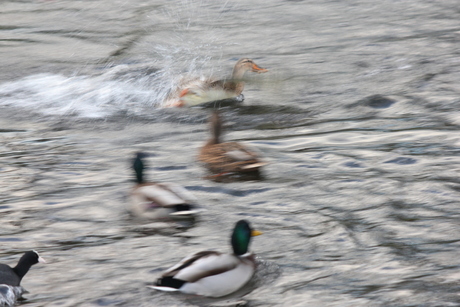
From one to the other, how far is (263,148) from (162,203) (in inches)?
86.3

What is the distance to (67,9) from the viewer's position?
54.4 ft

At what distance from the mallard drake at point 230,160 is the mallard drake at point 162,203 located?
0.88 meters

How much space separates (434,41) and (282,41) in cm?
234

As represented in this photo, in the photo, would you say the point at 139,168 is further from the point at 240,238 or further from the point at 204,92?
the point at 204,92

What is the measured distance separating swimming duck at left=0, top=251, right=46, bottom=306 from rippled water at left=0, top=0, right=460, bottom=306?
0.43ft

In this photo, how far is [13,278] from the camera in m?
5.18

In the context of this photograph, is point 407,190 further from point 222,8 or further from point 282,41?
point 222,8

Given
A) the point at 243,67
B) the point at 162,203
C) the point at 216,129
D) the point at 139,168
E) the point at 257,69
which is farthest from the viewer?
the point at 257,69

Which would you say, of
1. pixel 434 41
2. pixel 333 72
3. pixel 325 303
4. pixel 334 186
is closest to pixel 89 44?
pixel 333 72

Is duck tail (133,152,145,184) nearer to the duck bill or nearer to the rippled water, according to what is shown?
the rippled water

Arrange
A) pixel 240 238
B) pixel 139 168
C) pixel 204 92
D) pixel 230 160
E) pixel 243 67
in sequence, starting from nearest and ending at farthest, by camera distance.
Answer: pixel 240 238
pixel 139 168
pixel 230 160
pixel 204 92
pixel 243 67

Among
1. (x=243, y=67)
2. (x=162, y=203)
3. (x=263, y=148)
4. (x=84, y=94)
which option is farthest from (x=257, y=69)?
(x=162, y=203)

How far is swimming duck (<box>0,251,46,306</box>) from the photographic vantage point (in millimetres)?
5035

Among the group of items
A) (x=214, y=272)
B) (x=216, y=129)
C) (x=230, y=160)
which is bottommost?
(x=214, y=272)
